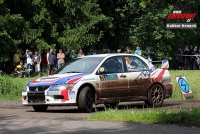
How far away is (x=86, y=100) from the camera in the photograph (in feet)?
53.5

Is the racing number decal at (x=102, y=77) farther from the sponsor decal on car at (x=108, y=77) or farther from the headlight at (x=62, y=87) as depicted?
the headlight at (x=62, y=87)

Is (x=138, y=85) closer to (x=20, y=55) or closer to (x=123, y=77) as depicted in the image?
(x=123, y=77)

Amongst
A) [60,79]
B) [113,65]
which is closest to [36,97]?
[60,79]

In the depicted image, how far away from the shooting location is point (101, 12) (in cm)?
4403

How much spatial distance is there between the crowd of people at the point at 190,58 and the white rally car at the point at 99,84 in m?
22.3

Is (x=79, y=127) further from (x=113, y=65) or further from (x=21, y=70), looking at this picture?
(x=21, y=70)

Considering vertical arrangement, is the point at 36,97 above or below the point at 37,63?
below

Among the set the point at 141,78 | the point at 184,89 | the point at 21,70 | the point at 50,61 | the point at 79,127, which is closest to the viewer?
the point at 79,127

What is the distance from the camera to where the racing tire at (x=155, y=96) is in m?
18.1

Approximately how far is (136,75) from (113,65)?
734 millimetres

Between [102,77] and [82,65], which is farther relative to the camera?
[82,65]

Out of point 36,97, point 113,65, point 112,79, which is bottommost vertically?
point 36,97

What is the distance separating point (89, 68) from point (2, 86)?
759cm

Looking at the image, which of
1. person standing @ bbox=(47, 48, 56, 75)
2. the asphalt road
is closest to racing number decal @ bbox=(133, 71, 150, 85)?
the asphalt road
